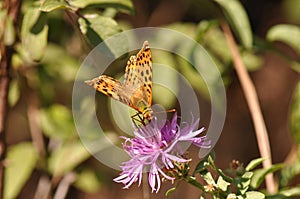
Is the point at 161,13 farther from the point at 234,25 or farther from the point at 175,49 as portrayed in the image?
the point at 234,25

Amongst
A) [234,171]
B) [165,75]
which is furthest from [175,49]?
[234,171]

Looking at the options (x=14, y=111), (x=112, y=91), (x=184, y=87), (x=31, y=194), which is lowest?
(x=31, y=194)

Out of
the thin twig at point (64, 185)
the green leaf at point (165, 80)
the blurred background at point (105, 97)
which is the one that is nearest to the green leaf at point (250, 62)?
the blurred background at point (105, 97)

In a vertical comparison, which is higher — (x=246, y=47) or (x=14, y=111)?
(x=246, y=47)

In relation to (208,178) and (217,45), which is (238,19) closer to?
(217,45)

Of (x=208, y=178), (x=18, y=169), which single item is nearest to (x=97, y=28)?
(x=208, y=178)

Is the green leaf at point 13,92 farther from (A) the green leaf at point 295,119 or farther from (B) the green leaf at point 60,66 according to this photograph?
(A) the green leaf at point 295,119
